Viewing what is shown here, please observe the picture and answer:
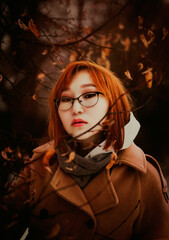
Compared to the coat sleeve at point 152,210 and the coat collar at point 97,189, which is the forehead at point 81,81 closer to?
the coat collar at point 97,189

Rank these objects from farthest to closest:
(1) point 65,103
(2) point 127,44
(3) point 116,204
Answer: (2) point 127,44 → (1) point 65,103 → (3) point 116,204

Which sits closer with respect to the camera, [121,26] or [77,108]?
[77,108]

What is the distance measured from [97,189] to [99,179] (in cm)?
7

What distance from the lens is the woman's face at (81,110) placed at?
4.12ft

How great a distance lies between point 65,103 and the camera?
4.39 feet

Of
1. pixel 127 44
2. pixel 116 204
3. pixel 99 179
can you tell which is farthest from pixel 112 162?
pixel 127 44

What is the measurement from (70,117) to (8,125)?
121 centimetres

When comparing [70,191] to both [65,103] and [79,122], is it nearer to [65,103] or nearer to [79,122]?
[79,122]

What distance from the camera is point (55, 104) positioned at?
1439 mm

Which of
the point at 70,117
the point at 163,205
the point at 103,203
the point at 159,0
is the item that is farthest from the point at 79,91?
the point at 159,0

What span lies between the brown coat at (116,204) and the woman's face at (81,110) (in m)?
0.32

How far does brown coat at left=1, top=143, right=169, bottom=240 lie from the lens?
1242 millimetres

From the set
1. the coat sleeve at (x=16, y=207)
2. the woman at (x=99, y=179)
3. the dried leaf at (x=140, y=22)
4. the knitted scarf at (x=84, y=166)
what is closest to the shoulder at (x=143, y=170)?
the woman at (x=99, y=179)

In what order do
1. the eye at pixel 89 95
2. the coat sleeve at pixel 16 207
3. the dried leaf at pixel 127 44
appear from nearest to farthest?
the coat sleeve at pixel 16 207 < the eye at pixel 89 95 < the dried leaf at pixel 127 44
